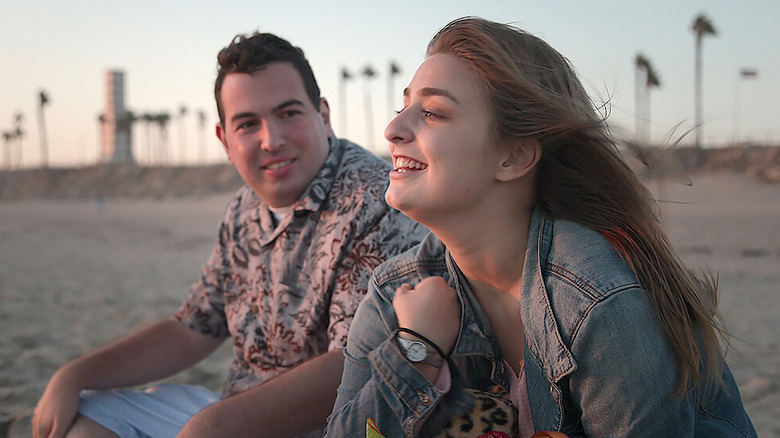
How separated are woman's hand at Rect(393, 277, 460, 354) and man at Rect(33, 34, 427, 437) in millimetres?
624

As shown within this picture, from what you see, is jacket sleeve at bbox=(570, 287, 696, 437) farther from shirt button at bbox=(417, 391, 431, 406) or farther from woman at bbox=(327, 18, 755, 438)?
shirt button at bbox=(417, 391, 431, 406)

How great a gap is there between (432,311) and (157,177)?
141ft

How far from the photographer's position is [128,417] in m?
2.93

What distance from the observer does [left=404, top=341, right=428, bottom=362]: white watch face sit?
1.87 m

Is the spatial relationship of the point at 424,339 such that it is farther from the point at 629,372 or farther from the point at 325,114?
the point at 325,114

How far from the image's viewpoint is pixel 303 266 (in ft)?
9.35

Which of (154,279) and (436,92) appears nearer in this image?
(436,92)

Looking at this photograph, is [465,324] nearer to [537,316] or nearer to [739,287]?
[537,316]

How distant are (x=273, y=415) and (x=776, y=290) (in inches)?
345

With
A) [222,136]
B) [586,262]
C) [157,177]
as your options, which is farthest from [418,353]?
[157,177]

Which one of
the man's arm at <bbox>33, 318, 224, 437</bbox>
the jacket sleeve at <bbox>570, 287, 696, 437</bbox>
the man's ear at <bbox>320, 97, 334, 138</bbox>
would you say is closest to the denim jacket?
the jacket sleeve at <bbox>570, 287, 696, 437</bbox>

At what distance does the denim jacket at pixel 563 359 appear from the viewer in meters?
1.68

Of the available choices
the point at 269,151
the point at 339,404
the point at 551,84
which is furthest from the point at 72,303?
the point at 551,84

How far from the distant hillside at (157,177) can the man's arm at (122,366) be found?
2421 centimetres
